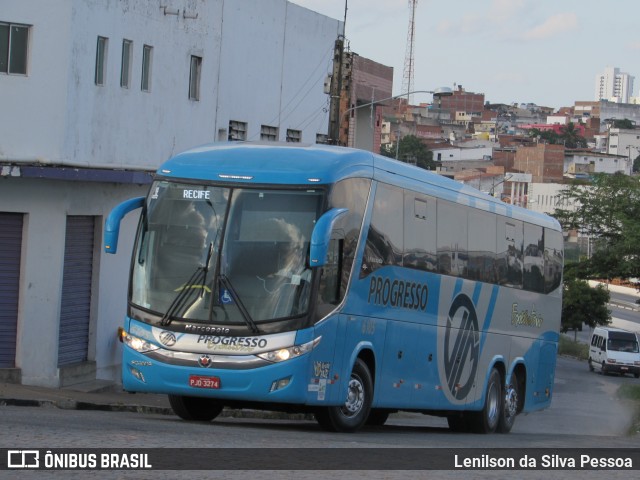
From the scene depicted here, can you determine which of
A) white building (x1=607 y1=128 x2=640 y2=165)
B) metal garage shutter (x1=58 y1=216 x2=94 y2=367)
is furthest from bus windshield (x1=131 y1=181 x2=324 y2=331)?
white building (x1=607 y1=128 x2=640 y2=165)

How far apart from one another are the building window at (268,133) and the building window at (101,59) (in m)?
9.28

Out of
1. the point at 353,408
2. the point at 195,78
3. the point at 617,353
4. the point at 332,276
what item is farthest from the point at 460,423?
the point at 617,353

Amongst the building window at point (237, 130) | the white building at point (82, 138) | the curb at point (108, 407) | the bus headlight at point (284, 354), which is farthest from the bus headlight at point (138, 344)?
the building window at point (237, 130)

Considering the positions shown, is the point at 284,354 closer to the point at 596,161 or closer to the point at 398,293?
the point at 398,293

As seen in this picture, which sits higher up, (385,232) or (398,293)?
(385,232)

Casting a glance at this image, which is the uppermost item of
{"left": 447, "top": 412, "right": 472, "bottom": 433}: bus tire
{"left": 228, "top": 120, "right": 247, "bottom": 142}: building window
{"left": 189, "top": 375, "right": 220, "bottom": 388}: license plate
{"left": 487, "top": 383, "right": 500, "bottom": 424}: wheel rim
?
{"left": 228, "top": 120, "right": 247, "bottom": 142}: building window

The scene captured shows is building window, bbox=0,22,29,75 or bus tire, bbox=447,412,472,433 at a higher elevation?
building window, bbox=0,22,29,75

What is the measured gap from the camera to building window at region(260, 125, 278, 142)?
1299 inches

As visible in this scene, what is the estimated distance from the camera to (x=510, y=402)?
21719mm

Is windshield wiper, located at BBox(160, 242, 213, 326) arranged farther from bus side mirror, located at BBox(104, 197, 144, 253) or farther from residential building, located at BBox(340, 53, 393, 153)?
residential building, located at BBox(340, 53, 393, 153)

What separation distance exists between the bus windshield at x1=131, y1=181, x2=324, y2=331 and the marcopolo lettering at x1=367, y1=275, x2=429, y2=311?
5.50 ft

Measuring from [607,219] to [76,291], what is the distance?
35.8 metres

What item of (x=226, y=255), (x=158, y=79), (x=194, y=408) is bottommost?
(x=194, y=408)

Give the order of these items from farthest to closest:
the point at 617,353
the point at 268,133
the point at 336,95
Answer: the point at 617,353 < the point at 268,133 < the point at 336,95
